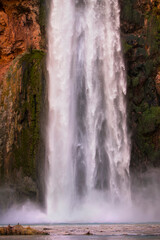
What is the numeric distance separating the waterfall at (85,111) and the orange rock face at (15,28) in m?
1.52

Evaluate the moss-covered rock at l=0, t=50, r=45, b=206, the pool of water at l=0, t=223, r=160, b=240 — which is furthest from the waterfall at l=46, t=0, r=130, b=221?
the pool of water at l=0, t=223, r=160, b=240

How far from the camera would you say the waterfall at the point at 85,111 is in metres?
24.7

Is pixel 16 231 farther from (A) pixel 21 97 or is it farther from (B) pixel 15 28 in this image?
(B) pixel 15 28

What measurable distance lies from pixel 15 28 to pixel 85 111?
318 inches

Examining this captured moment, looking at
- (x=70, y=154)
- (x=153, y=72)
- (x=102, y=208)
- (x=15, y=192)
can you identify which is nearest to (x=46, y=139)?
(x=70, y=154)

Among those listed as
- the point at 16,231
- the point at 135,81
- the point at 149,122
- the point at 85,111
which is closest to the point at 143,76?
the point at 135,81

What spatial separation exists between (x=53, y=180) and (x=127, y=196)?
447cm

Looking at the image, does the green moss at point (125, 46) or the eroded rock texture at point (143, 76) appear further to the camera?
the green moss at point (125, 46)

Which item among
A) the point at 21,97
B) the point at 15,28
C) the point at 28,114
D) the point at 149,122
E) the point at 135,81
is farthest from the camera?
the point at 15,28

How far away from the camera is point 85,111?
86.5 ft

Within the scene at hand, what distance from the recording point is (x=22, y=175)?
25703 millimetres

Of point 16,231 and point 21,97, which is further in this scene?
point 21,97

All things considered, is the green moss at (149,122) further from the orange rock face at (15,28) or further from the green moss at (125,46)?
the orange rock face at (15,28)

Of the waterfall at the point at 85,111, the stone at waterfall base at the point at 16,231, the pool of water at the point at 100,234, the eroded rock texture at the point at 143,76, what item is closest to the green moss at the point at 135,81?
the eroded rock texture at the point at 143,76
